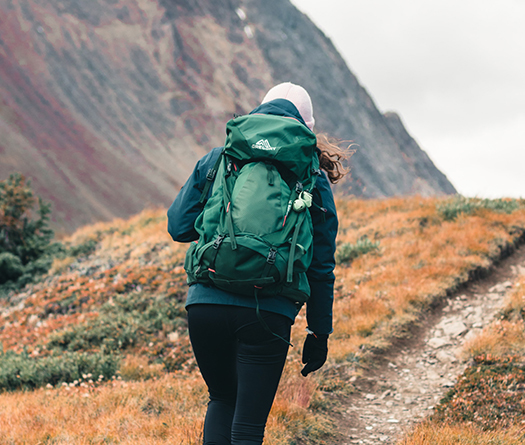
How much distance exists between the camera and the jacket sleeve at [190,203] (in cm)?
219

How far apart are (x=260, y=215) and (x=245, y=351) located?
0.57 meters

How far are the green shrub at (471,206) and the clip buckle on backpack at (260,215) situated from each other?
7.26 metres

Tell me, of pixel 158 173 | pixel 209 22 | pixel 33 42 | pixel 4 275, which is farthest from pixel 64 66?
pixel 4 275

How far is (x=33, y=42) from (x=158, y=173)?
17531 mm

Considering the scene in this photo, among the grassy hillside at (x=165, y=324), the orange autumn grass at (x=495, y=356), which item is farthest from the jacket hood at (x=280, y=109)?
the orange autumn grass at (x=495, y=356)

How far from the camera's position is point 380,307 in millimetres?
5746

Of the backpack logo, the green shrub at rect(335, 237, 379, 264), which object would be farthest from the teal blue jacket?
the green shrub at rect(335, 237, 379, 264)

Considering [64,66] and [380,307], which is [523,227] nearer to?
[380,307]

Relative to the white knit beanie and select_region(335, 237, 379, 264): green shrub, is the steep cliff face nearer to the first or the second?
select_region(335, 237, 379, 264): green shrub

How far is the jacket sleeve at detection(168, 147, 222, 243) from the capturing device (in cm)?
219

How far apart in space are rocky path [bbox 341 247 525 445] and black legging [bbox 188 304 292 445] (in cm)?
192

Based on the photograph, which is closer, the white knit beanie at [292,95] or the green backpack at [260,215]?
the green backpack at [260,215]

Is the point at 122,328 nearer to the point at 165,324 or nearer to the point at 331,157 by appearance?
the point at 165,324

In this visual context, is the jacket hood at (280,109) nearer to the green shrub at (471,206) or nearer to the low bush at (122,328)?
the low bush at (122,328)
